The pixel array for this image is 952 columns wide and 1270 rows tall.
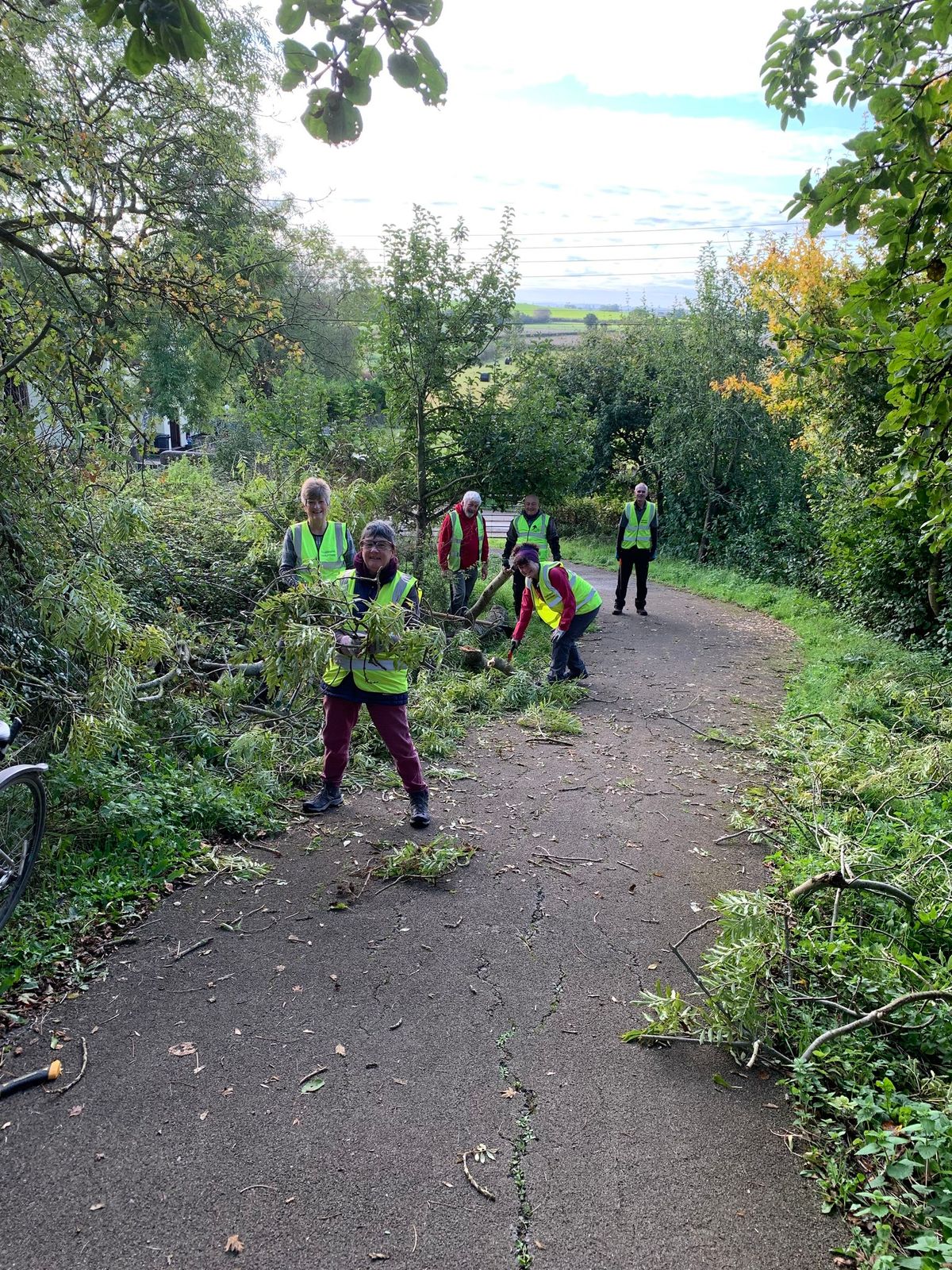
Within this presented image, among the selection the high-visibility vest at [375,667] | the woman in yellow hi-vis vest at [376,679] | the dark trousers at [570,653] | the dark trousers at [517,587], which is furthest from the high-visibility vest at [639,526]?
the high-visibility vest at [375,667]

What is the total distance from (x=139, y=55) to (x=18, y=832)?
3.61 metres

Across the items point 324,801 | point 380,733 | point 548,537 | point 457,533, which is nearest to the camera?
point 380,733

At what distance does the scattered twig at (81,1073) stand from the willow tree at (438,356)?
9677 millimetres

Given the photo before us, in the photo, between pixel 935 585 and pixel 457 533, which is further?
pixel 457 533

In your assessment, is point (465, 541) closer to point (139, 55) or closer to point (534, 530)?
point (534, 530)

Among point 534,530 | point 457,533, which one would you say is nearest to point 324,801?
point 457,533

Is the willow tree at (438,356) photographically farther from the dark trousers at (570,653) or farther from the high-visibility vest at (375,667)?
the high-visibility vest at (375,667)

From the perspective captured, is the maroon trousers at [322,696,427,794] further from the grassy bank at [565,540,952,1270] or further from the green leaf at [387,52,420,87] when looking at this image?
the green leaf at [387,52,420,87]

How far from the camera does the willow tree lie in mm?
11812

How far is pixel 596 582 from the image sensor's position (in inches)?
742

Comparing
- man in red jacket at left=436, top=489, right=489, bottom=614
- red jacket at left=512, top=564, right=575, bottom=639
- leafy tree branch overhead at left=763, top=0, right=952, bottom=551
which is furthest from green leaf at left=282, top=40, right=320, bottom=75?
man in red jacket at left=436, top=489, right=489, bottom=614

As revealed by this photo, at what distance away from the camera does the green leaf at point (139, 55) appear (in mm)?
2660

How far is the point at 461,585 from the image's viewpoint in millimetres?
12125

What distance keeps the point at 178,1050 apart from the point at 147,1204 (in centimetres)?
79
